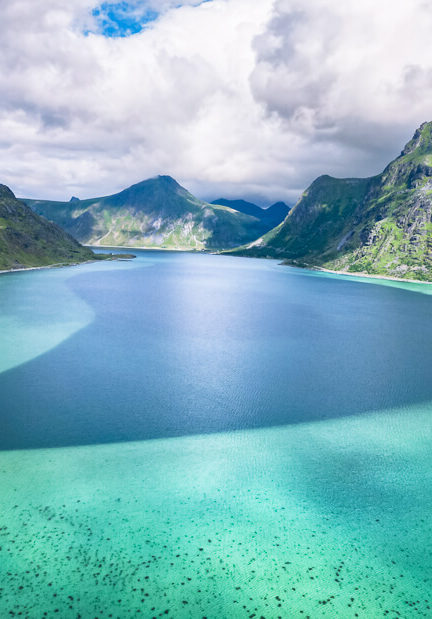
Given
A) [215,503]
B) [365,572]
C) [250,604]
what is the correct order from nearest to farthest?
[250,604] < [365,572] < [215,503]

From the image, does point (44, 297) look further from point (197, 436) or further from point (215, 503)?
point (215, 503)

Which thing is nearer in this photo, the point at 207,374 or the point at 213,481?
the point at 213,481

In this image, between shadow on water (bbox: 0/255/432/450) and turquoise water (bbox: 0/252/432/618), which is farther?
shadow on water (bbox: 0/255/432/450)

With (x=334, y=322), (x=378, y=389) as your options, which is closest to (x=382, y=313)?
(x=334, y=322)

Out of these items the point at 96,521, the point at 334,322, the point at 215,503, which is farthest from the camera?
the point at 334,322

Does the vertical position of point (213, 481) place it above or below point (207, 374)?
below
